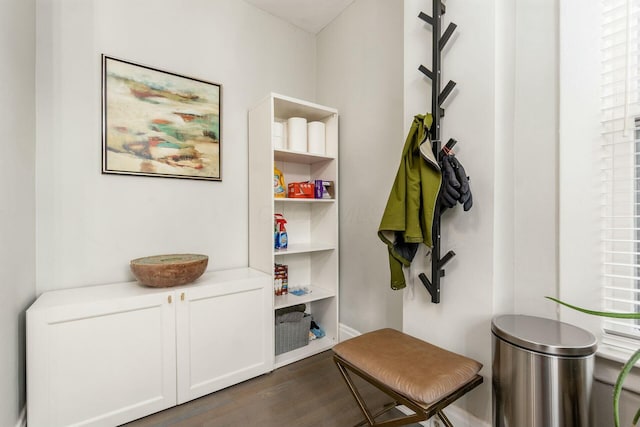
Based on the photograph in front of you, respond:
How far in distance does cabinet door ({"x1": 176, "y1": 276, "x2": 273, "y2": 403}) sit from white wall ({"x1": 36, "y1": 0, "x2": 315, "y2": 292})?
1.52ft

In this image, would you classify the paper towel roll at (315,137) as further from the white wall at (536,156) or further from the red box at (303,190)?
the white wall at (536,156)

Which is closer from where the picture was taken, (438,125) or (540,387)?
(540,387)

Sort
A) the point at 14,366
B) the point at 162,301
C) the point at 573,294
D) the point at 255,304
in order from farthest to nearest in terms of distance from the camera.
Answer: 1. the point at 255,304
2. the point at 162,301
3. the point at 14,366
4. the point at 573,294

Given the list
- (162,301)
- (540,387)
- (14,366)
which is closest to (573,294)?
(540,387)

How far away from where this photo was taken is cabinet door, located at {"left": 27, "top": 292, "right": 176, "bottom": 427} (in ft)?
Result: 4.61

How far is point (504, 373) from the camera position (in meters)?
1.16

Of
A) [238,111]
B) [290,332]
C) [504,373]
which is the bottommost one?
[290,332]

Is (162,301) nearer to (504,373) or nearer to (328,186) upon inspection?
(328,186)

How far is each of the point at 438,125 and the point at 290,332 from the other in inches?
73.2

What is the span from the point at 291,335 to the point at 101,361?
125 cm

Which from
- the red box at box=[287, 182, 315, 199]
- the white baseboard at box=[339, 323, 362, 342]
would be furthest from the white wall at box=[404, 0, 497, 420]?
the red box at box=[287, 182, 315, 199]

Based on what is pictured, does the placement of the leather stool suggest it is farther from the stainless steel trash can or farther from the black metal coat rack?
the black metal coat rack

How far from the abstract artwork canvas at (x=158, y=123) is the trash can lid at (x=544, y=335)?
6.80 ft

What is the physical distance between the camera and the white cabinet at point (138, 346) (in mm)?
1428
